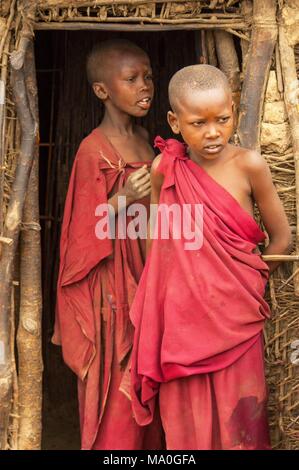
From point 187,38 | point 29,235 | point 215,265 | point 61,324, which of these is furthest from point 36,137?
point 187,38

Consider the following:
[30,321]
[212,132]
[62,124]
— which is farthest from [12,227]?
[62,124]

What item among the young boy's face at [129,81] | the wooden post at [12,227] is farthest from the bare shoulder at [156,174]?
the wooden post at [12,227]

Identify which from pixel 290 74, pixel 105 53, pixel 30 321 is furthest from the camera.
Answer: pixel 105 53

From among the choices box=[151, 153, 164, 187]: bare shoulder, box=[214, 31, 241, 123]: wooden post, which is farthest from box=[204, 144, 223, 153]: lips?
box=[214, 31, 241, 123]: wooden post

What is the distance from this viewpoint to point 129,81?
411cm

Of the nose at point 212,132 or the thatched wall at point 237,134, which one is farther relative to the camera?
the thatched wall at point 237,134

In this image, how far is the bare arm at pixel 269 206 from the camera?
3477 millimetres

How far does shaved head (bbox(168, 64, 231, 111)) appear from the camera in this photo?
3.38 meters

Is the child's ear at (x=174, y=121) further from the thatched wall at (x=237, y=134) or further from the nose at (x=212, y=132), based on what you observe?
the thatched wall at (x=237, y=134)

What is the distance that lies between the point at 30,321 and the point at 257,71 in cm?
155

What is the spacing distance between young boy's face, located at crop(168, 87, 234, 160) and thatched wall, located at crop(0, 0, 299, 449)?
502mm

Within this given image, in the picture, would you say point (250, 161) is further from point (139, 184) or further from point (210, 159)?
point (139, 184)

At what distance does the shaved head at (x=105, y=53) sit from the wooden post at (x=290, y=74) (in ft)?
2.30

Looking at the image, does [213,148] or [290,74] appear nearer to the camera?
[213,148]
